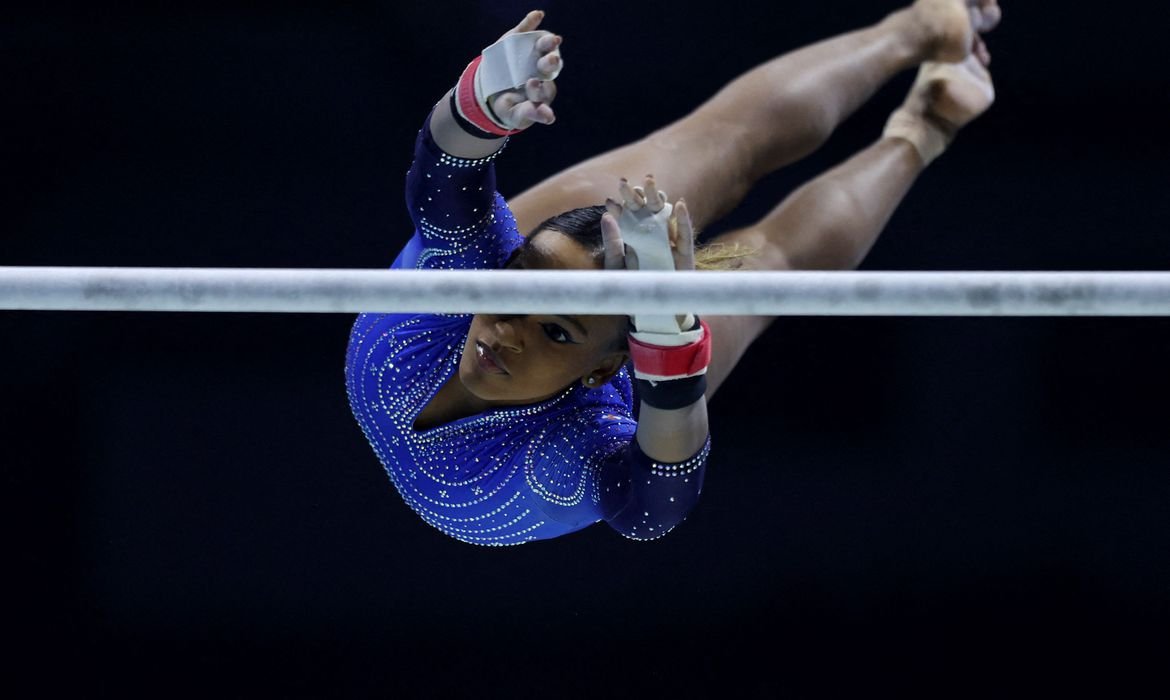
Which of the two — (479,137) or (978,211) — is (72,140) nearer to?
(479,137)

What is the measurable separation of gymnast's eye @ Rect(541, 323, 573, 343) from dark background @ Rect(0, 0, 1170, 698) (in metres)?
1.19

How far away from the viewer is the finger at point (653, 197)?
1.36 m

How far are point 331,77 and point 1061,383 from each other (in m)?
1.59

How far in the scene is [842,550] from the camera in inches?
109

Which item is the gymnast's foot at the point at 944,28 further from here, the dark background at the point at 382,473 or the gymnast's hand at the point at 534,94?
the gymnast's hand at the point at 534,94

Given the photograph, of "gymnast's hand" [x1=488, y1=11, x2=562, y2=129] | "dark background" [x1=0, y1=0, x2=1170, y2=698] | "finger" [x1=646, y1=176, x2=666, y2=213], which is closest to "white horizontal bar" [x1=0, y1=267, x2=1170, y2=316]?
"finger" [x1=646, y1=176, x2=666, y2=213]

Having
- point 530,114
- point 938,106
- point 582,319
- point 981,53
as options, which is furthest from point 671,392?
point 981,53

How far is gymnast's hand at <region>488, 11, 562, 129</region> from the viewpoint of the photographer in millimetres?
1476

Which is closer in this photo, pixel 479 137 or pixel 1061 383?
pixel 479 137

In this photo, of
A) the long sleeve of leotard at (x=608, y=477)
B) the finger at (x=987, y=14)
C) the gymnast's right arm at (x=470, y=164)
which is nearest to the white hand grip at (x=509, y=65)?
the gymnast's right arm at (x=470, y=164)

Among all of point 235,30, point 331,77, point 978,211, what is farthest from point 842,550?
point 235,30

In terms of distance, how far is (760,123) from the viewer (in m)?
2.28

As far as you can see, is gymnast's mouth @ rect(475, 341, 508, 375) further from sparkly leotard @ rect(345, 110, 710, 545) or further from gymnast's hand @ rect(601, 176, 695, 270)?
gymnast's hand @ rect(601, 176, 695, 270)

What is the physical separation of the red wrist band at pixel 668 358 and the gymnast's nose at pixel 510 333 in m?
0.17
